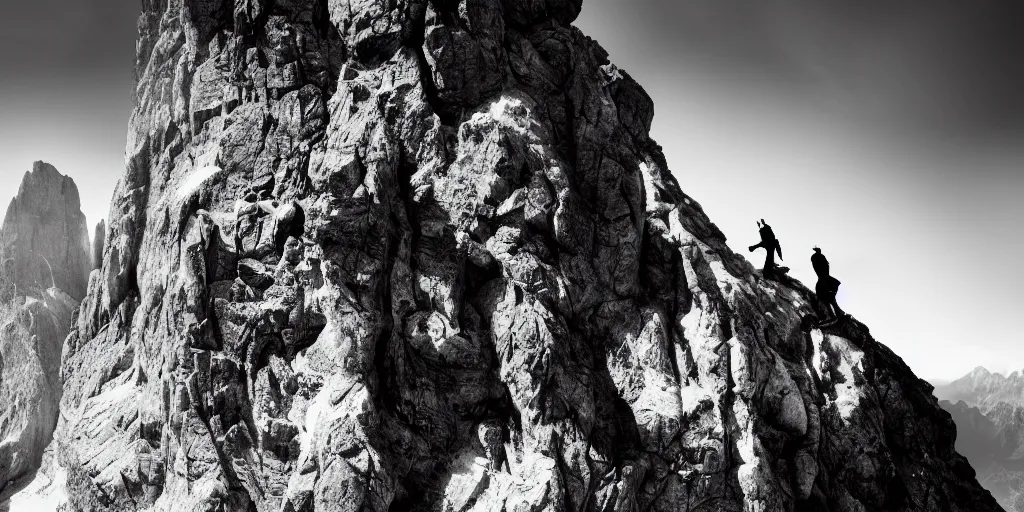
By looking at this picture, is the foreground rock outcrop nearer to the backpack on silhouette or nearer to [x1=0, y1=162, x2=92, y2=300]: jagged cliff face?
[x1=0, y1=162, x2=92, y2=300]: jagged cliff face

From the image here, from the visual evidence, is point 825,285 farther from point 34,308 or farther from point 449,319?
point 34,308

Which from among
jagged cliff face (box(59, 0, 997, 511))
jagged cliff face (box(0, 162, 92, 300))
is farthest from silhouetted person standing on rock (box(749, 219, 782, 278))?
jagged cliff face (box(0, 162, 92, 300))

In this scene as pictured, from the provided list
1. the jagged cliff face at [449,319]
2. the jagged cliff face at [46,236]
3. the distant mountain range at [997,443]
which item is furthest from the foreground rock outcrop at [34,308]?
the distant mountain range at [997,443]

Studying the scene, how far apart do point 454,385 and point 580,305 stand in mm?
6643

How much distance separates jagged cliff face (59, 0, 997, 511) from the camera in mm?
28516

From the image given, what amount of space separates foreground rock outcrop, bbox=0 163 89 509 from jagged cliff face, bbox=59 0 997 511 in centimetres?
610

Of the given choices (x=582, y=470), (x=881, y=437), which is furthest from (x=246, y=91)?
(x=881, y=437)

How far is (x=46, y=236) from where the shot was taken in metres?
49.4

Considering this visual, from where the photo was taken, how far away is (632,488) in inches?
1120

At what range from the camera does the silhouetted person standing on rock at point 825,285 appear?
34844 millimetres

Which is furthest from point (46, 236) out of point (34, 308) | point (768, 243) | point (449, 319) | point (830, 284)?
point (830, 284)

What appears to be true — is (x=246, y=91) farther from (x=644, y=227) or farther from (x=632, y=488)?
(x=632, y=488)

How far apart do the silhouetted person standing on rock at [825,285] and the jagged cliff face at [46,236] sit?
47.7 meters

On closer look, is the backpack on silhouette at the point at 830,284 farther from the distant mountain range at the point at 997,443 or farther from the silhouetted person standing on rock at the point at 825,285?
the distant mountain range at the point at 997,443
